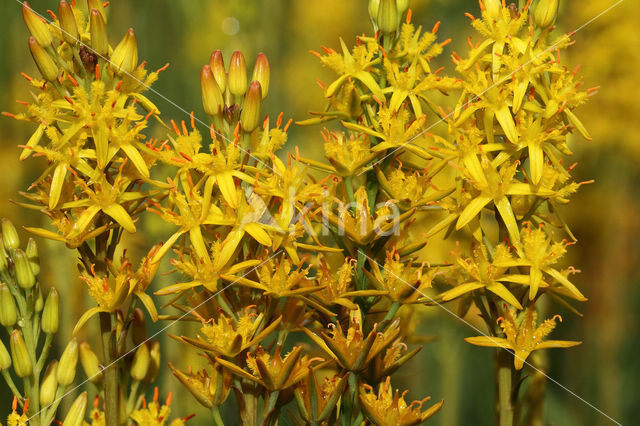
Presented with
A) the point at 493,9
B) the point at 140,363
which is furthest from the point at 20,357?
the point at 493,9

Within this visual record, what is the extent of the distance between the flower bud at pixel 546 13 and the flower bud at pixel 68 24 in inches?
29.0

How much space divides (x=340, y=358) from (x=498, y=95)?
1.54 ft

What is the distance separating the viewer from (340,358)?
1.15m

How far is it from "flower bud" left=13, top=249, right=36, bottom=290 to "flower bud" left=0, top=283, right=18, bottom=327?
24mm

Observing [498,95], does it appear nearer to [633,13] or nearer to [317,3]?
[633,13]

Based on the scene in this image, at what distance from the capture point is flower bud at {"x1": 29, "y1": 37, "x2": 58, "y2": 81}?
1.18 metres

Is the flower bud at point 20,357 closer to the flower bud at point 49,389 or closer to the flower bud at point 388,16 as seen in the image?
the flower bud at point 49,389

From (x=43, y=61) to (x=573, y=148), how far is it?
1.90 meters

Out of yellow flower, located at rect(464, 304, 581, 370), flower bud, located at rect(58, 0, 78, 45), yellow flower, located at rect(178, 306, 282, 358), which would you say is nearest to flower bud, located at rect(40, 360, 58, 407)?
yellow flower, located at rect(178, 306, 282, 358)

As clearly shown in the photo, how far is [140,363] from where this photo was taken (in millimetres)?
1251

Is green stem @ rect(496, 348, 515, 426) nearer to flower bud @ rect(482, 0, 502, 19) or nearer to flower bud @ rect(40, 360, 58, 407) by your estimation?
flower bud @ rect(482, 0, 502, 19)

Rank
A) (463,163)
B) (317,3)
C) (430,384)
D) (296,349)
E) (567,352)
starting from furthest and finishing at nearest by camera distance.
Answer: (317,3) < (567,352) < (430,384) < (463,163) < (296,349)

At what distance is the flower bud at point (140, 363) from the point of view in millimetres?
1251

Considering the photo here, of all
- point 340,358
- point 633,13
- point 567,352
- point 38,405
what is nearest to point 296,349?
point 340,358
